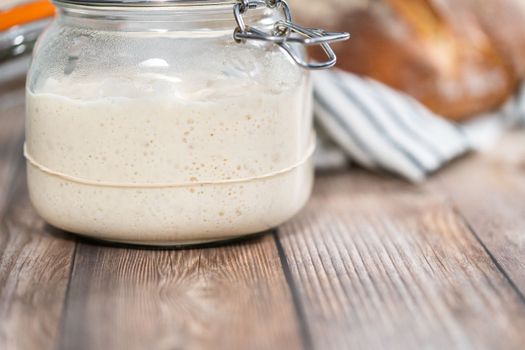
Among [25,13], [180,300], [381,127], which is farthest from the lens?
[381,127]

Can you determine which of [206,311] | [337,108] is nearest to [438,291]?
[206,311]

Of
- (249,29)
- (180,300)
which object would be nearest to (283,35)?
(249,29)

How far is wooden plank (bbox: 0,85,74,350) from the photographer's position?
2.19 feet

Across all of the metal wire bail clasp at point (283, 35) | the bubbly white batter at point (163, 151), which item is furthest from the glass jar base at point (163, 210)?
the metal wire bail clasp at point (283, 35)

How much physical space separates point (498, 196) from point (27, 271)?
0.60 metres

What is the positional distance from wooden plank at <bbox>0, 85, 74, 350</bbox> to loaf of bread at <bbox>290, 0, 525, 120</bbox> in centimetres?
50

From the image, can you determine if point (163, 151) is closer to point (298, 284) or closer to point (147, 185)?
point (147, 185)

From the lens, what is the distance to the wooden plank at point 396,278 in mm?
667

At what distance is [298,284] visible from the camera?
762 mm

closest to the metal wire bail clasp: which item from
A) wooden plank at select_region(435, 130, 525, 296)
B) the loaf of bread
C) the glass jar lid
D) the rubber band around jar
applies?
the glass jar lid

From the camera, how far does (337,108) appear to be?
1.13m

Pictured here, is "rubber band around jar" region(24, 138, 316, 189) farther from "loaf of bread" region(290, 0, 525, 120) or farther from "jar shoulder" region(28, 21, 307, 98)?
"loaf of bread" region(290, 0, 525, 120)

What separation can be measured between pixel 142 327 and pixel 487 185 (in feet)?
1.97

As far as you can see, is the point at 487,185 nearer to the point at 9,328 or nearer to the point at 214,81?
the point at 214,81
